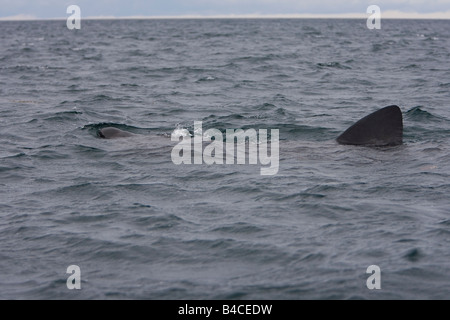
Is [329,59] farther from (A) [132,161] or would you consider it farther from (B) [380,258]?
(B) [380,258]

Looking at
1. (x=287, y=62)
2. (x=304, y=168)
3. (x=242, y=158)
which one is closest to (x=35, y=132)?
(x=242, y=158)

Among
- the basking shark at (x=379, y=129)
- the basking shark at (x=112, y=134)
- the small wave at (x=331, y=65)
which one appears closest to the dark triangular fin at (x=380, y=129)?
the basking shark at (x=379, y=129)

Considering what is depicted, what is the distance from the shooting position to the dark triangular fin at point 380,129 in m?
13.8

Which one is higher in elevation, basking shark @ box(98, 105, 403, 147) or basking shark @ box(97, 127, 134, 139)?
basking shark @ box(97, 127, 134, 139)
